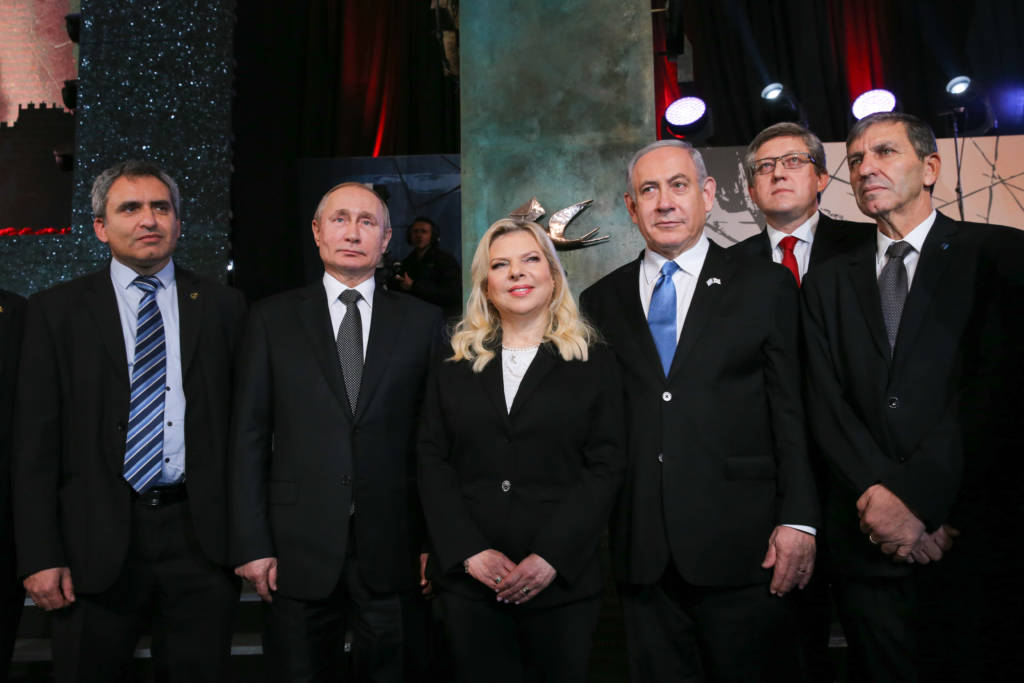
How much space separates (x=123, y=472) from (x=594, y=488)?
126 centimetres

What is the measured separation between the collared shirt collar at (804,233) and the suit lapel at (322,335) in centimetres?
151

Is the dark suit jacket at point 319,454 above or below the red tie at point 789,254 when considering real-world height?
below

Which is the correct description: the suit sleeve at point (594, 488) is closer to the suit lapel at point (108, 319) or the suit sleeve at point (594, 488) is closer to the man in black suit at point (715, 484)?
the man in black suit at point (715, 484)

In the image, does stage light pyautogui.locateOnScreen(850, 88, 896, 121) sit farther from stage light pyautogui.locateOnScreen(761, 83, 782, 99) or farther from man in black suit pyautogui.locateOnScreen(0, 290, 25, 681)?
man in black suit pyautogui.locateOnScreen(0, 290, 25, 681)

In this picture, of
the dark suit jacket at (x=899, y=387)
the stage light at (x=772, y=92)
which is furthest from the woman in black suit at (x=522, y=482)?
the stage light at (x=772, y=92)

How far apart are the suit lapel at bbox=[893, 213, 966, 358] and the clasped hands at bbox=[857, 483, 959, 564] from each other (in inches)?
13.8

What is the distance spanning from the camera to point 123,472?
1.98 meters

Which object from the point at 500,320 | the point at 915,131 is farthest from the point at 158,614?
the point at 915,131

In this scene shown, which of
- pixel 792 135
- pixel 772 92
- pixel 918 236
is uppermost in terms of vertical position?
pixel 772 92

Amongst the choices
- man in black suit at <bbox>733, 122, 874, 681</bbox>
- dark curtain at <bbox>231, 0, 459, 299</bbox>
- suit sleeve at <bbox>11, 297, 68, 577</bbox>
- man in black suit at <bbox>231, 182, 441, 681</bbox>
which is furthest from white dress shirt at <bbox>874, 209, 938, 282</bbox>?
dark curtain at <bbox>231, 0, 459, 299</bbox>

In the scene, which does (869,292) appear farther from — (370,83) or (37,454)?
(370,83)

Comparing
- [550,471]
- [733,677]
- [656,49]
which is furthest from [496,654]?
[656,49]

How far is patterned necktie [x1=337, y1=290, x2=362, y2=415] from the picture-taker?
206cm

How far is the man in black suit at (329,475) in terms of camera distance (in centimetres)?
194
